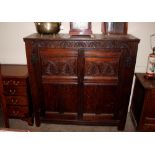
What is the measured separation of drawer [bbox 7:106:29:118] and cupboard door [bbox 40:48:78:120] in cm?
27

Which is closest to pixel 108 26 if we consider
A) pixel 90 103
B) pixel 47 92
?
pixel 90 103

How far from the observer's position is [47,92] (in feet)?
6.58

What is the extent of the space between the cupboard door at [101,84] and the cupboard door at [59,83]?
0.15 metres

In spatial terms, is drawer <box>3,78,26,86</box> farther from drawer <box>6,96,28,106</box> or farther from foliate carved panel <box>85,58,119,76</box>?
foliate carved panel <box>85,58,119,76</box>

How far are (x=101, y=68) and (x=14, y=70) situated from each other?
1.16m

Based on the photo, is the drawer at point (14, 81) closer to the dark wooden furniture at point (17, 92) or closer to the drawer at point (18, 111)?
the dark wooden furniture at point (17, 92)

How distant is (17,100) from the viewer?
207cm

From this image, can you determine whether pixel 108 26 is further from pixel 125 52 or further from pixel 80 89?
pixel 80 89

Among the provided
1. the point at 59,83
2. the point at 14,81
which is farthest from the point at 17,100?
the point at 59,83

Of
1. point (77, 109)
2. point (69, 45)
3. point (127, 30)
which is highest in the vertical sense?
point (127, 30)

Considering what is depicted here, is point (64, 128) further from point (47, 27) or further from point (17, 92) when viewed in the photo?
point (47, 27)

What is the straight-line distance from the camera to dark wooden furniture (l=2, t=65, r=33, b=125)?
1963 mm

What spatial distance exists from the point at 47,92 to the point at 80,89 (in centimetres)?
42

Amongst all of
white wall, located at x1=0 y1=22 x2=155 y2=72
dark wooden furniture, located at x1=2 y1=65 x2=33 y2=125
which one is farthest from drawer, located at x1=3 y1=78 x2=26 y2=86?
white wall, located at x1=0 y1=22 x2=155 y2=72
